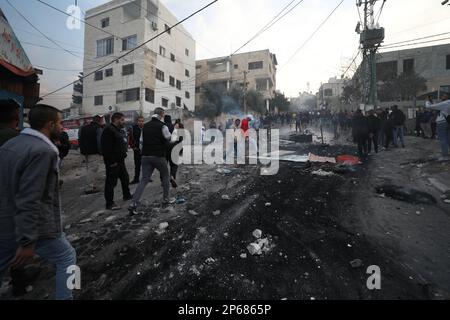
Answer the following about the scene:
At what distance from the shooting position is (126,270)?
280 cm

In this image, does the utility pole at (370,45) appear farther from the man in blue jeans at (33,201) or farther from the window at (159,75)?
the window at (159,75)

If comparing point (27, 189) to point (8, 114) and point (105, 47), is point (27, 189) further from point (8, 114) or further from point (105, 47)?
point (105, 47)

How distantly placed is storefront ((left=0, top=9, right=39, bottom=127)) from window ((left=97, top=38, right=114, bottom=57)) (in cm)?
2185

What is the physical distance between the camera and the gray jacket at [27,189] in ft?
5.24

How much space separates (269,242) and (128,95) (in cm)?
2854

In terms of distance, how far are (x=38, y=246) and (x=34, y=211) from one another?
1.18 feet

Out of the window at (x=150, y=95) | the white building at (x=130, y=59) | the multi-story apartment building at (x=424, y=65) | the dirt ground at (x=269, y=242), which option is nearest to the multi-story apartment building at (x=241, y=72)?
the white building at (x=130, y=59)

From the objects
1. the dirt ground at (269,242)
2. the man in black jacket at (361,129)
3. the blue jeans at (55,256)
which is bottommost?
the dirt ground at (269,242)

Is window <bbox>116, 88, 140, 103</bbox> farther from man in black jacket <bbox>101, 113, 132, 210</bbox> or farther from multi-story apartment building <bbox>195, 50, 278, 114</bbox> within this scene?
man in black jacket <bbox>101, 113, 132, 210</bbox>

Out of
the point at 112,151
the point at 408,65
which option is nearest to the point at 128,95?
the point at 112,151

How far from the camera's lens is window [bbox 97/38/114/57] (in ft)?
94.9

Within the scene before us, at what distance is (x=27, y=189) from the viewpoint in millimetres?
1608

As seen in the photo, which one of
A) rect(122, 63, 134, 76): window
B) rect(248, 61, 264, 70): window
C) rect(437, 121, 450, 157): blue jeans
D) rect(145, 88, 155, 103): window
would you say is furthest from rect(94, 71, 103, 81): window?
rect(437, 121, 450, 157): blue jeans
